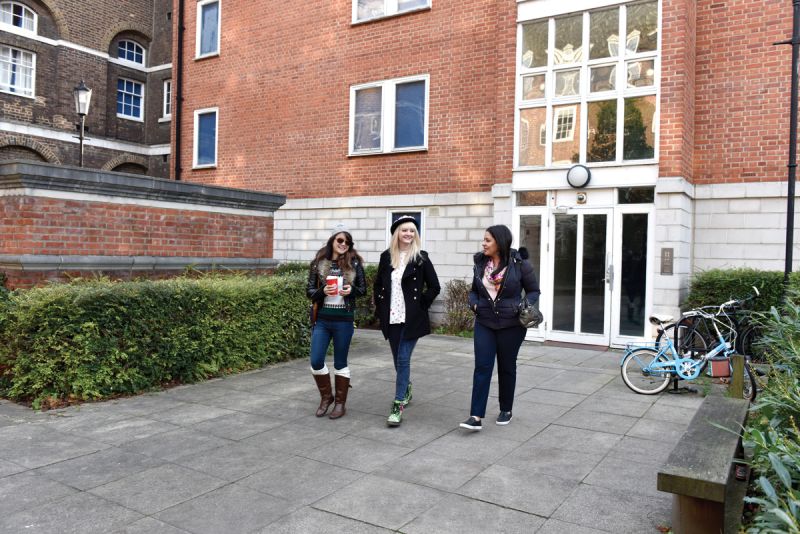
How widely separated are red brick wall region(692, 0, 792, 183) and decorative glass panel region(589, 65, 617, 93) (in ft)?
5.17

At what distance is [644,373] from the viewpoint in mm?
7352

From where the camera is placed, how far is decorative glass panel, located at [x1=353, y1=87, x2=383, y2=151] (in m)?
14.2

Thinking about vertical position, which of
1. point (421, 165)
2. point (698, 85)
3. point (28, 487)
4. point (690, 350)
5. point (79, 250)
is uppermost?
point (698, 85)

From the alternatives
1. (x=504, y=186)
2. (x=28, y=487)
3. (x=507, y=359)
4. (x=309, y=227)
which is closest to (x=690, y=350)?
(x=507, y=359)

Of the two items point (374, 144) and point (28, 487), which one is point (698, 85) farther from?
point (28, 487)

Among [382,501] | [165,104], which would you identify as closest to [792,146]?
[382,501]

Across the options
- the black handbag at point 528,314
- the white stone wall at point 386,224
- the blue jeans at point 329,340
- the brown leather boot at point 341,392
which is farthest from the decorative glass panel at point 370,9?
the black handbag at point 528,314

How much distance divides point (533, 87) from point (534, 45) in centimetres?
76

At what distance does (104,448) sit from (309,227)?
10578 millimetres

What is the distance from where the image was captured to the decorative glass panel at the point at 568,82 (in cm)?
1105

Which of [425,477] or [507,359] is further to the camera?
[507,359]

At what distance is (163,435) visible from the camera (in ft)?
17.6

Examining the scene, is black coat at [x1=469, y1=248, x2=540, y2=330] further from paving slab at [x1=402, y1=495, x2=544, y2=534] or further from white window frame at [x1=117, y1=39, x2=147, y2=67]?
white window frame at [x1=117, y1=39, x2=147, y2=67]

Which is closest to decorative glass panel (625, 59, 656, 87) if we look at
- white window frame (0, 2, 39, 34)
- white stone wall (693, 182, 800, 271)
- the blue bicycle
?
white stone wall (693, 182, 800, 271)
